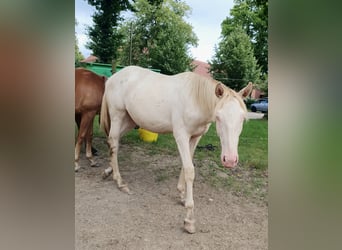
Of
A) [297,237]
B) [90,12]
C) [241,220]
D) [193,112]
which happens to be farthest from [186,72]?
[297,237]

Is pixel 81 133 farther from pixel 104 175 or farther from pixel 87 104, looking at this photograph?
pixel 104 175

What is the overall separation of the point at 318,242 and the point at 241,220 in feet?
1.24

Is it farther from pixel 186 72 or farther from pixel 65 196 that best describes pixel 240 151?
pixel 65 196

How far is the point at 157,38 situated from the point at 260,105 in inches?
26.4

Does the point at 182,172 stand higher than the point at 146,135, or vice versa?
the point at 146,135

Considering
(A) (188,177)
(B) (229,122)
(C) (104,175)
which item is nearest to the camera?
(B) (229,122)

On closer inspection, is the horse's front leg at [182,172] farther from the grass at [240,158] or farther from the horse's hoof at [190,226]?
the horse's hoof at [190,226]

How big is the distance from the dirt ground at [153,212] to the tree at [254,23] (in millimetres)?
731

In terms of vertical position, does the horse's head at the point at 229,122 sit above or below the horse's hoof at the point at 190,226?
above

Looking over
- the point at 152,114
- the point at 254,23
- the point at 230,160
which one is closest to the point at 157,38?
the point at 152,114

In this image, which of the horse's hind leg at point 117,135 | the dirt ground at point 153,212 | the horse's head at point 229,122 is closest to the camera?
the horse's head at point 229,122

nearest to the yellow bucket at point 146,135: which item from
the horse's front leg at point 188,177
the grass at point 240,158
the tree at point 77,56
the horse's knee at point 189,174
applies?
the grass at point 240,158

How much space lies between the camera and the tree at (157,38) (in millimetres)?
1577

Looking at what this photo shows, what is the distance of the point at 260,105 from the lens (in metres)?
1.47
